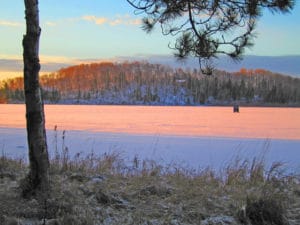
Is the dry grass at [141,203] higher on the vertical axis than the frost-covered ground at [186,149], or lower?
higher

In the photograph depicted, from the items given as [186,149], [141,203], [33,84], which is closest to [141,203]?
[141,203]

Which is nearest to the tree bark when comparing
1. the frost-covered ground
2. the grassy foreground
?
the grassy foreground

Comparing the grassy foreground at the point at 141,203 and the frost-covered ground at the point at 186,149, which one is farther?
the frost-covered ground at the point at 186,149

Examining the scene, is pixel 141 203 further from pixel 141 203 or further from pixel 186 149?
pixel 186 149

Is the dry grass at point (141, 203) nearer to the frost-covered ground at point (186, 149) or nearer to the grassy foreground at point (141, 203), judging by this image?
the grassy foreground at point (141, 203)

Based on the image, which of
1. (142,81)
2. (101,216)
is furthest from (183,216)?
(142,81)

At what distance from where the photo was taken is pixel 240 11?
5.31 metres

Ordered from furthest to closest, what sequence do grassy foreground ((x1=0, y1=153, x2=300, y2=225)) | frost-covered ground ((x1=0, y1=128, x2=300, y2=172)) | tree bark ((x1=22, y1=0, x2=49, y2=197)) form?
frost-covered ground ((x1=0, y1=128, x2=300, y2=172)), tree bark ((x1=22, y1=0, x2=49, y2=197)), grassy foreground ((x1=0, y1=153, x2=300, y2=225))

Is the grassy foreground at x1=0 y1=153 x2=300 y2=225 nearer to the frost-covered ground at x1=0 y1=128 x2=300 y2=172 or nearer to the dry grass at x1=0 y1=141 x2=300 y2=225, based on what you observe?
the dry grass at x1=0 y1=141 x2=300 y2=225

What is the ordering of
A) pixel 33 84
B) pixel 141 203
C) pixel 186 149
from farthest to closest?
1. pixel 186 149
2. pixel 141 203
3. pixel 33 84

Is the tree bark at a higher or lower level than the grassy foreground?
higher

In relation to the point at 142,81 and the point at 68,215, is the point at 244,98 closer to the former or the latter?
the point at 142,81

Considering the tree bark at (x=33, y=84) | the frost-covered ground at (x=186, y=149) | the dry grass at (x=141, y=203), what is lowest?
the frost-covered ground at (x=186, y=149)

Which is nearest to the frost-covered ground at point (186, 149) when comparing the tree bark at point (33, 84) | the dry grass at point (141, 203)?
the dry grass at point (141, 203)
